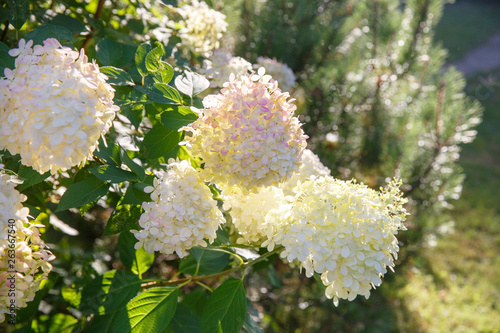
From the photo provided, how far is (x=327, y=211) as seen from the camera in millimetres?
872

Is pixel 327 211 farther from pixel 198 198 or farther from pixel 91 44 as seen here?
pixel 91 44

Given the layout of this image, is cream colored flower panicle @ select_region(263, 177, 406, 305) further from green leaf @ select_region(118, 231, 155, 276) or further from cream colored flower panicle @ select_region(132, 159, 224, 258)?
green leaf @ select_region(118, 231, 155, 276)

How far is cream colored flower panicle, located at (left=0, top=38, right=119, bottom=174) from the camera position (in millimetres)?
690

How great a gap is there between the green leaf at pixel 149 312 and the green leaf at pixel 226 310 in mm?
87

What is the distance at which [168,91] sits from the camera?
0.90 metres

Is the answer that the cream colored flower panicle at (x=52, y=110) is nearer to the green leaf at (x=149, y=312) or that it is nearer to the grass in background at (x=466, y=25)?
the green leaf at (x=149, y=312)

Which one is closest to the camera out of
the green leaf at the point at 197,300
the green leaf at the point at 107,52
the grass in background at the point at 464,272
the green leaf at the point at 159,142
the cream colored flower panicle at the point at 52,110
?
the cream colored flower panicle at the point at 52,110

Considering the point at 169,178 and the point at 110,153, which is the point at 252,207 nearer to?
the point at 169,178

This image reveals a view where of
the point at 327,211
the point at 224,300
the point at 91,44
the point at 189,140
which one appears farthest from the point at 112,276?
the point at 91,44

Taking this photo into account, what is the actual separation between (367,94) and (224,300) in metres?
1.78

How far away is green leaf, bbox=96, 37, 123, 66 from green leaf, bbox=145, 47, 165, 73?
0.22 meters

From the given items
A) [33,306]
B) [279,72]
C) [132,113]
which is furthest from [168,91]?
[279,72]

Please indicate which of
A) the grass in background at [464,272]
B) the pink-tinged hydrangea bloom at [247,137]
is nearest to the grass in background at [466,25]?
the grass in background at [464,272]

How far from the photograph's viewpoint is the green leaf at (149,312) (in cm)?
92
